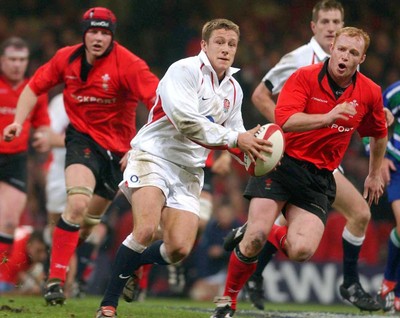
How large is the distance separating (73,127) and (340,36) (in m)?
2.66

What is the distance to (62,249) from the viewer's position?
858cm

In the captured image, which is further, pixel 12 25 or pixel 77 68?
pixel 12 25

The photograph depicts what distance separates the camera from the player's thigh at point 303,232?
24.5ft

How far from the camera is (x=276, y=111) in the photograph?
740 cm

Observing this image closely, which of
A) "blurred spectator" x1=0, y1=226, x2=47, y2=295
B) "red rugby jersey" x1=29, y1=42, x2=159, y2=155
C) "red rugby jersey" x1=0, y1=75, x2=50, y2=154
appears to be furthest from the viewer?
"blurred spectator" x1=0, y1=226, x2=47, y2=295

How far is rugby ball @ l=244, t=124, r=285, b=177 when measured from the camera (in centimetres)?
688

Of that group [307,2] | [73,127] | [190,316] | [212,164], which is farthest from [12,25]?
[190,316]

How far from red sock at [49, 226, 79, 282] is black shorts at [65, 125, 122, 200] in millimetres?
566

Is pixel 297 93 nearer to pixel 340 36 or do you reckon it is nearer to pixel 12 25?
pixel 340 36

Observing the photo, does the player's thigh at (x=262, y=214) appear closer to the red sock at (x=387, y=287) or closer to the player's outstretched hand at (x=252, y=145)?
the player's outstretched hand at (x=252, y=145)

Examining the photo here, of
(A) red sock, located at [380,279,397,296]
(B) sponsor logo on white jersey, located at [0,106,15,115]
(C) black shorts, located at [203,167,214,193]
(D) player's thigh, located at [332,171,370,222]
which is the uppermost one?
(B) sponsor logo on white jersey, located at [0,106,15,115]

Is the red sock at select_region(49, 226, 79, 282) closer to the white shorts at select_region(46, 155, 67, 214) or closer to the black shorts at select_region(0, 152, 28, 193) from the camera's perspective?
the black shorts at select_region(0, 152, 28, 193)

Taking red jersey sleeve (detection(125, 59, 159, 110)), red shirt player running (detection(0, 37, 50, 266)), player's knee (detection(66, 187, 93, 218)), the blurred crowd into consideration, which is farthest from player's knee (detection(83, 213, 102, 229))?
the blurred crowd

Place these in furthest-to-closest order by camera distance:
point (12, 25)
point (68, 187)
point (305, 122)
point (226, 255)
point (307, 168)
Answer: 1. point (12, 25)
2. point (226, 255)
3. point (68, 187)
4. point (307, 168)
5. point (305, 122)
